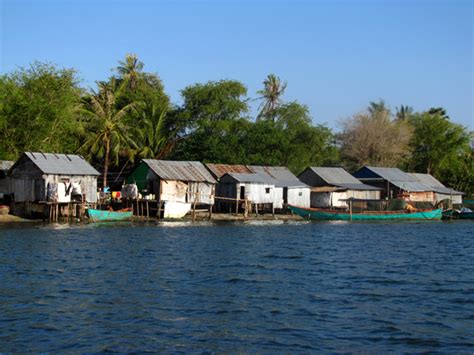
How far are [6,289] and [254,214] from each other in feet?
122

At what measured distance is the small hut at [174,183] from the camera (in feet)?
160

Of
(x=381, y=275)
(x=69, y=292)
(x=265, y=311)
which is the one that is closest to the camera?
(x=265, y=311)

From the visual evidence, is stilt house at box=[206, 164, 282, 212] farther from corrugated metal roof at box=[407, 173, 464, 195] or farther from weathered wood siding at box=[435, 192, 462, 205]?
weathered wood siding at box=[435, 192, 462, 205]

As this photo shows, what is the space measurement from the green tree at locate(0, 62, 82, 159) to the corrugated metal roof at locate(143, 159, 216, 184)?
6841 millimetres

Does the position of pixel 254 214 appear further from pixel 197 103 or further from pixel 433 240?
pixel 433 240

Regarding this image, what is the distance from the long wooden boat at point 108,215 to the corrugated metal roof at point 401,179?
1131 inches

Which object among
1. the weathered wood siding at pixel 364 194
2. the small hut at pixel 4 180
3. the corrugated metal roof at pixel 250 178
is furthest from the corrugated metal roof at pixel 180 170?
the weathered wood siding at pixel 364 194

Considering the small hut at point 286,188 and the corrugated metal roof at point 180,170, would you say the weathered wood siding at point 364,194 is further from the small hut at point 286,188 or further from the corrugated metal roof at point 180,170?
the corrugated metal roof at point 180,170

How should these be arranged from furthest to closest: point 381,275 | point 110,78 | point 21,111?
1. point 110,78
2. point 21,111
3. point 381,275

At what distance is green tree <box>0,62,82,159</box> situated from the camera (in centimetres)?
4603

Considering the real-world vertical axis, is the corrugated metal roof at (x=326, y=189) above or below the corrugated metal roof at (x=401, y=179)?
below

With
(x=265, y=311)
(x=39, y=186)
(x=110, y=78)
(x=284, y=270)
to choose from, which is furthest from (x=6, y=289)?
(x=110, y=78)

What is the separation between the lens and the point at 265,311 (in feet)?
53.7

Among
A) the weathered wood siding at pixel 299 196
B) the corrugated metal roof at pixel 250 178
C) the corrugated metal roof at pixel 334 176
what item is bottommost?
the weathered wood siding at pixel 299 196
